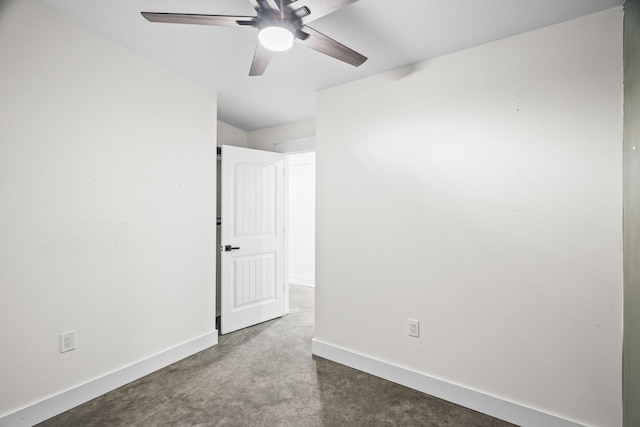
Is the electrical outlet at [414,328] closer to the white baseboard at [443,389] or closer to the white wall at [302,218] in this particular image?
the white baseboard at [443,389]

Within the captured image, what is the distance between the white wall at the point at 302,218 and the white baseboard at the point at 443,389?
2644 mm

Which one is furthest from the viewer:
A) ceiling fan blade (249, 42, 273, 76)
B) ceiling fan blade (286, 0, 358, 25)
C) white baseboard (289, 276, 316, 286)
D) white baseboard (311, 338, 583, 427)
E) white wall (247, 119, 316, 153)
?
white baseboard (289, 276, 316, 286)

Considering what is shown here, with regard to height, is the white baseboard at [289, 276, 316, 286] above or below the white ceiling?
below

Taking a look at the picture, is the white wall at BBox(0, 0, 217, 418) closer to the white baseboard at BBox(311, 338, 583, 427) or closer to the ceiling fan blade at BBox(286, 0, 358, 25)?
the white baseboard at BBox(311, 338, 583, 427)

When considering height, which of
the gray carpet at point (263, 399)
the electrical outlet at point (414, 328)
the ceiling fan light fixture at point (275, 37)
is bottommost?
the gray carpet at point (263, 399)

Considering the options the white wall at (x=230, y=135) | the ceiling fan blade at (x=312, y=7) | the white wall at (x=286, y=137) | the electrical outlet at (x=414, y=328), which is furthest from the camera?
the white wall at (x=230, y=135)

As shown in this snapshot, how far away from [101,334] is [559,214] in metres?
3.02

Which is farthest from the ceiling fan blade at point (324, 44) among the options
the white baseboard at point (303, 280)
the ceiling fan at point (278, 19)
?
the white baseboard at point (303, 280)

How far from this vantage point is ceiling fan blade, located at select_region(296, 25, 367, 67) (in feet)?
4.85

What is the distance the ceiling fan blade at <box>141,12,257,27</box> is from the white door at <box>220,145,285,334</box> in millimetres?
1722

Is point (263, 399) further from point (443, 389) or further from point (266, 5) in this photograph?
point (266, 5)

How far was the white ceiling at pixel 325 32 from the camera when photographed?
1.63 meters

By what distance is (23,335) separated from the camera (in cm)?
166

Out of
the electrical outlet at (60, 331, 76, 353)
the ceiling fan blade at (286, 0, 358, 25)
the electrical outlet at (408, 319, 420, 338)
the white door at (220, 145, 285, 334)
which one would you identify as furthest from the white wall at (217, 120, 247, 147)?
the electrical outlet at (408, 319, 420, 338)
